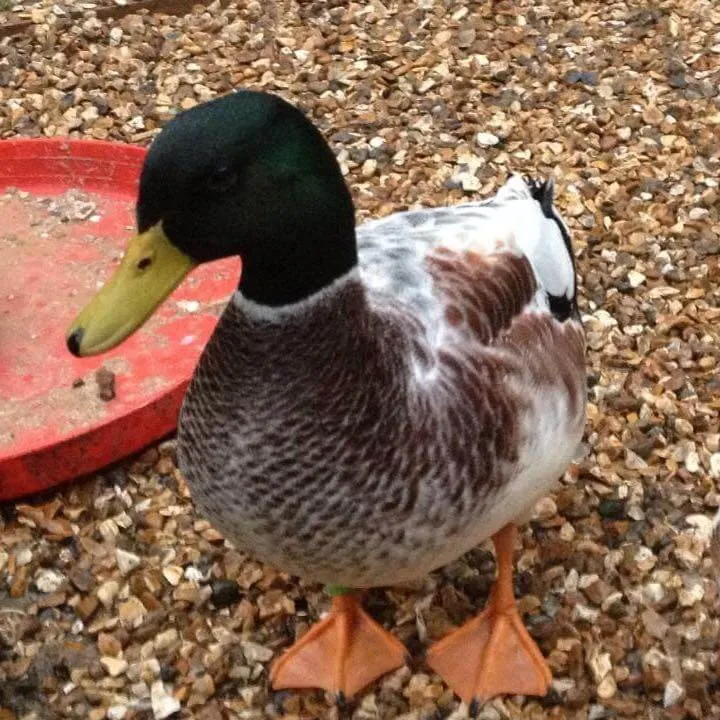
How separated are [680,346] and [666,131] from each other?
88 centimetres

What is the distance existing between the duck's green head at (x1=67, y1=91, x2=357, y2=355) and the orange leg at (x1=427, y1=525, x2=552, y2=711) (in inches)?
32.5

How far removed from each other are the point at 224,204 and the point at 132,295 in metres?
0.16

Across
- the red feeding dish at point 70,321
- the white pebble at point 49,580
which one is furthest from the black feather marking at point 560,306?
the white pebble at point 49,580

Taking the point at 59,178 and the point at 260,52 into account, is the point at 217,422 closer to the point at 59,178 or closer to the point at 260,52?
the point at 59,178

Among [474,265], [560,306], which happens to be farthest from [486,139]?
[474,265]

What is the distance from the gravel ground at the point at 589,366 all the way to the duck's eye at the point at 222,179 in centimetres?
107

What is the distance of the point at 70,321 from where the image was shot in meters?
2.69

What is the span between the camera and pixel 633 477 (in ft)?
7.70

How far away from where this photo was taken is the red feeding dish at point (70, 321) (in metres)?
2.32

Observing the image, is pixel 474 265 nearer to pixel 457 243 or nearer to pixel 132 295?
Answer: pixel 457 243

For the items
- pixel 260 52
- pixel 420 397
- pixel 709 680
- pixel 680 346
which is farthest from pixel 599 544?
pixel 260 52

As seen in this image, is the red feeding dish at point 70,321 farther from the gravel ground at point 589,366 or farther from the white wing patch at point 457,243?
the white wing patch at point 457,243

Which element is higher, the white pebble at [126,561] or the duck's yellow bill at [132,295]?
the duck's yellow bill at [132,295]

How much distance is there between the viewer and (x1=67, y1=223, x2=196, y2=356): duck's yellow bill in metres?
1.32
